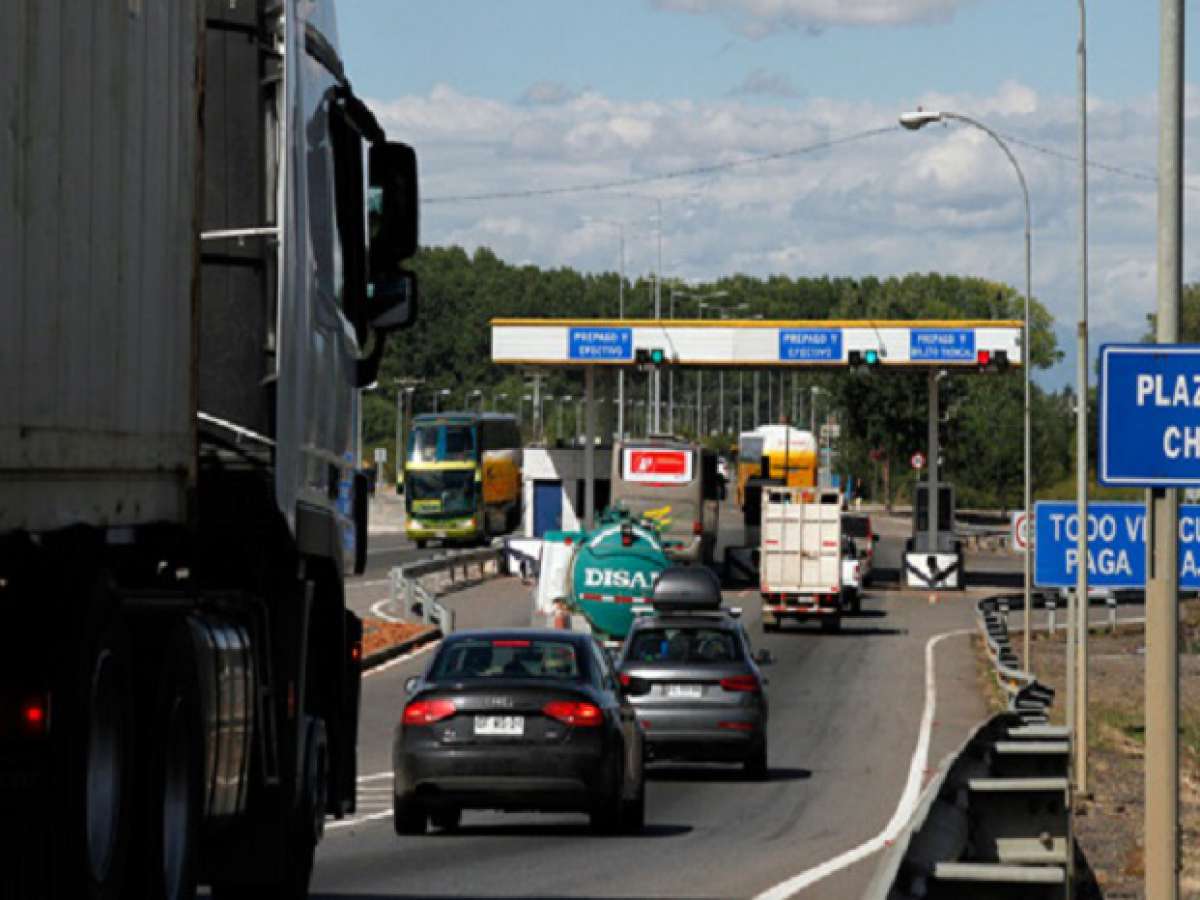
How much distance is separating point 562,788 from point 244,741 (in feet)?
28.6

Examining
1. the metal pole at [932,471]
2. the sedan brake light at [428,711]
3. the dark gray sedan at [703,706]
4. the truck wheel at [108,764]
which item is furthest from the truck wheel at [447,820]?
the metal pole at [932,471]

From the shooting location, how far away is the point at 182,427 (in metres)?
10.4

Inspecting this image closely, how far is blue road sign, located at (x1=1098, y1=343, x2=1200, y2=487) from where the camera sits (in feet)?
42.8

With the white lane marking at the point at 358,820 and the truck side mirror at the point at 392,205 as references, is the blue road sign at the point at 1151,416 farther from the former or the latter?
the white lane marking at the point at 358,820

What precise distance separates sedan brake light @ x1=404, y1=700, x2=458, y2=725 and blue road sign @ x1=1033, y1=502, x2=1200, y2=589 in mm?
5847

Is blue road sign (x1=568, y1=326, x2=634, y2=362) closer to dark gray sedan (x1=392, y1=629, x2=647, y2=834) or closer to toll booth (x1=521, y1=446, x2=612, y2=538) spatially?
toll booth (x1=521, y1=446, x2=612, y2=538)

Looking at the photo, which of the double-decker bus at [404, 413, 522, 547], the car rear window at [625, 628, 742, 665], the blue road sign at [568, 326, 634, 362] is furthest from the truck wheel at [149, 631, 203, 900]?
the double-decker bus at [404, 413, 522, 547]

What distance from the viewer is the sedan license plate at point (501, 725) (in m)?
20.4

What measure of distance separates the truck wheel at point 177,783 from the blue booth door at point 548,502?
66825mm

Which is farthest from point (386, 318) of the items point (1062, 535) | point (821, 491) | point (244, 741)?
point (821, 491)

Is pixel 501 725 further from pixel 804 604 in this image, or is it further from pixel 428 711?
pixel 804 604

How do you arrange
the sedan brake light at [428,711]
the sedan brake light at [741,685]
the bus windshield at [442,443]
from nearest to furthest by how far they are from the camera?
the sedan brake light at [428,711]
the sedan brake light at [741,685]
the bus windshield at [442,443]

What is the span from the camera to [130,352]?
31.4ft

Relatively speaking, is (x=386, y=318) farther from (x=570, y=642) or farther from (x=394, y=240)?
(x=570, y=642)
